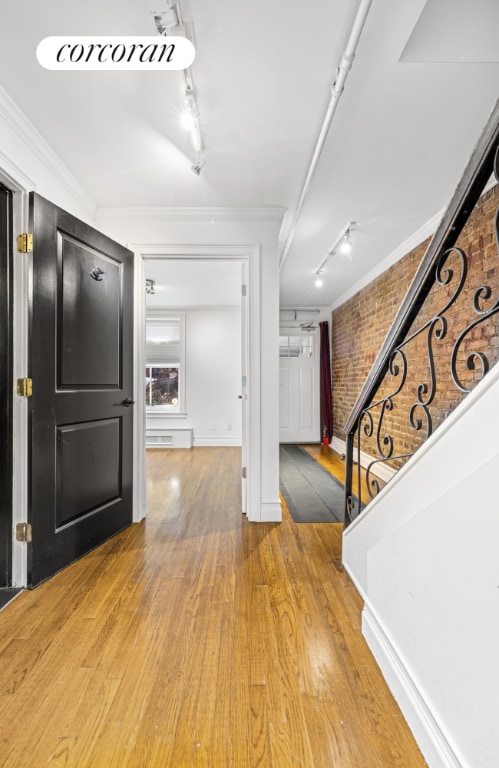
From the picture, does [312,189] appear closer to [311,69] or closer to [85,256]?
[311,69]

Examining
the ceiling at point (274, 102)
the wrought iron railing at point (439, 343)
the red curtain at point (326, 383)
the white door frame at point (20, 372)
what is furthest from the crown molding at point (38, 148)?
the red curtain at point (326, 383)

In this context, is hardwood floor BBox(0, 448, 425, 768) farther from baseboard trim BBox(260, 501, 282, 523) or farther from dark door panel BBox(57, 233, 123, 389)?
dark door panel BBox(57, 233, 123, 389)

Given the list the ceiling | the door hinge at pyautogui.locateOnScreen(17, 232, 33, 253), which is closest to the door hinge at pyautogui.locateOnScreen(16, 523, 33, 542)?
the door hinge at pyautogui.locateOnScreen(17, 232, 33, 253)

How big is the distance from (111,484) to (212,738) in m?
1.68

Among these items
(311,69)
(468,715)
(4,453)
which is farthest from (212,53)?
(468,715)

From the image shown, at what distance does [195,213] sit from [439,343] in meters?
2.16

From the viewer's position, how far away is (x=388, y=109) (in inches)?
69.9

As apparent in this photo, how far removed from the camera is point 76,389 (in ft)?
7.07

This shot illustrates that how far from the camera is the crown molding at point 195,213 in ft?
8.85

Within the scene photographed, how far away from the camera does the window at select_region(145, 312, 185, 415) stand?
250 inches

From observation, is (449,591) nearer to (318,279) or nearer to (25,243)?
(25,243)

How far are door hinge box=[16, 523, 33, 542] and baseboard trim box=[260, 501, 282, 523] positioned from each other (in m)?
1.54

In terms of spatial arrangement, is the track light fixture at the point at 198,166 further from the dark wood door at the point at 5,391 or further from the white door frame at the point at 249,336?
the dark wood door at the point at 5,391

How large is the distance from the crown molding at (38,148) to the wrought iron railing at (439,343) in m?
2.03
